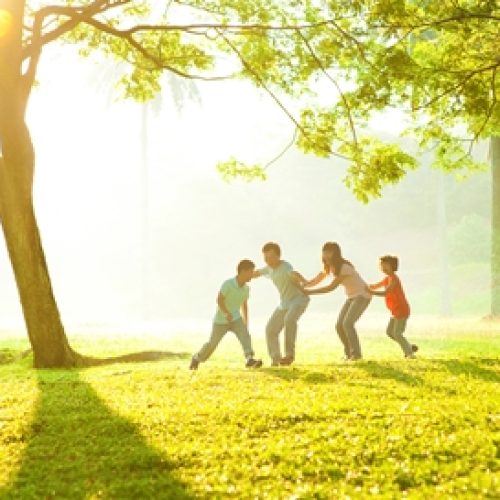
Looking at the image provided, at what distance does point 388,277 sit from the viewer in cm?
1383

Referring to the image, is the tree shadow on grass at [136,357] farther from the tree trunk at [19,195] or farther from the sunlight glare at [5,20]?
the sunlight glare at [5,20]

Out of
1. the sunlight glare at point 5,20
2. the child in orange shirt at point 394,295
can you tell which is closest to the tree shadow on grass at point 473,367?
the child in orange shirt at point 394,295

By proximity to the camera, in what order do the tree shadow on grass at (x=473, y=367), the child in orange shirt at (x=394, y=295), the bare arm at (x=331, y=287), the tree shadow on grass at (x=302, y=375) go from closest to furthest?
1. the tree shadow on grass at (x=302, y=375)
2. the tree shadow on grass at (x=473, y=367)
3. the bare arm at (x=331, y=287)
4. the child in orange shirt at (x=394, y=295)

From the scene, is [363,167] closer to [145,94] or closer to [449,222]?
[145,94]

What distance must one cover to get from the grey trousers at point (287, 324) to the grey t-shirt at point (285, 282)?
0.23ft

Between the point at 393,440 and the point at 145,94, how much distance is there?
14243 millimetres

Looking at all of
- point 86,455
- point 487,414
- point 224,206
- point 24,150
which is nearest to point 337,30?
point 24,150

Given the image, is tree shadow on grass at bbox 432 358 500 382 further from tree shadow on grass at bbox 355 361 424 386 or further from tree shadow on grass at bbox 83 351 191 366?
tree shadow on grass at bbox 83 351 191 366

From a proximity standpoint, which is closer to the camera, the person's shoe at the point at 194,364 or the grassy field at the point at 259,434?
the grassy field at the point at 259,434

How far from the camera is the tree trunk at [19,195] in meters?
15.4

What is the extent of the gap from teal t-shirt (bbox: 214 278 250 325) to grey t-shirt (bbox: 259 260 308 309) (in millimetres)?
554

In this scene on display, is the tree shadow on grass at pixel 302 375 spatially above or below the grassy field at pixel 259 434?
above

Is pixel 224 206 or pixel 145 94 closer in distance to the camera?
pixel 145 94

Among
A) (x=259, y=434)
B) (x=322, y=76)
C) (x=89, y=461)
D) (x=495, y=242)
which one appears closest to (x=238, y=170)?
(x=322, y=76)
